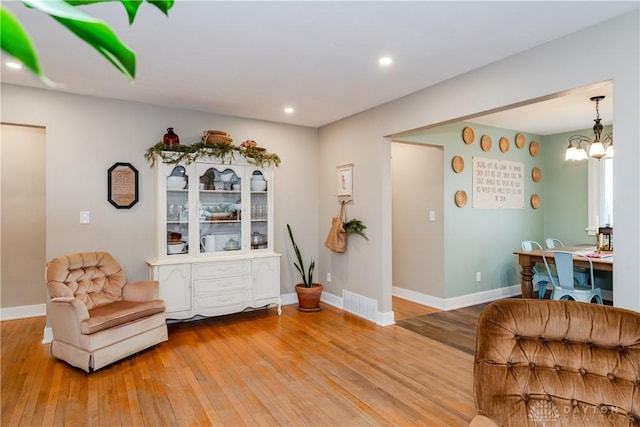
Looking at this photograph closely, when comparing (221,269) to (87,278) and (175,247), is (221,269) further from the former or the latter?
(87,278)

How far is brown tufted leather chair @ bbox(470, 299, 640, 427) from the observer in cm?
141

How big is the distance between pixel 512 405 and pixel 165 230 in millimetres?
3544

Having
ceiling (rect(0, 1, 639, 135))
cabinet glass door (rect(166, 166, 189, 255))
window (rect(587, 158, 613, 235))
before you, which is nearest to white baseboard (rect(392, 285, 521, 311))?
window (rect(587, 158, 613, 235))

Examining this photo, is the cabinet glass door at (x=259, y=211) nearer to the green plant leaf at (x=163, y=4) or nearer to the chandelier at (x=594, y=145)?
the chandelier at (x=594, y=145)

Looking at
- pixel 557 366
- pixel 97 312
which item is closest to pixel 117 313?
pixel 97 312

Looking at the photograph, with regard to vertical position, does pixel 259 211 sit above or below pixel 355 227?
above

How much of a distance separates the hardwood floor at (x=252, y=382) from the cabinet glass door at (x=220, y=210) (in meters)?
1.01

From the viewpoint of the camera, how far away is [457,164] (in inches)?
192

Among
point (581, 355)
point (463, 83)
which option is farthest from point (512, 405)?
point (463, 83)

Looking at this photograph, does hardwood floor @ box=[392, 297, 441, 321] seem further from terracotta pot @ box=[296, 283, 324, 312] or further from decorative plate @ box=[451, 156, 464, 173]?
decorative plate @ box=[451, 156, 464, 173]

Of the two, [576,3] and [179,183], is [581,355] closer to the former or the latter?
[576,3]

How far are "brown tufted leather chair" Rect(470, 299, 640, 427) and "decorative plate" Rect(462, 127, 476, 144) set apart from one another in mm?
3686

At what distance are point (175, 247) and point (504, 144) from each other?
4.59 metres

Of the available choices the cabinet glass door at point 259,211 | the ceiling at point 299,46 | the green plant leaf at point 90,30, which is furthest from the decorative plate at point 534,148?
the green plant leaf at point 90,30
